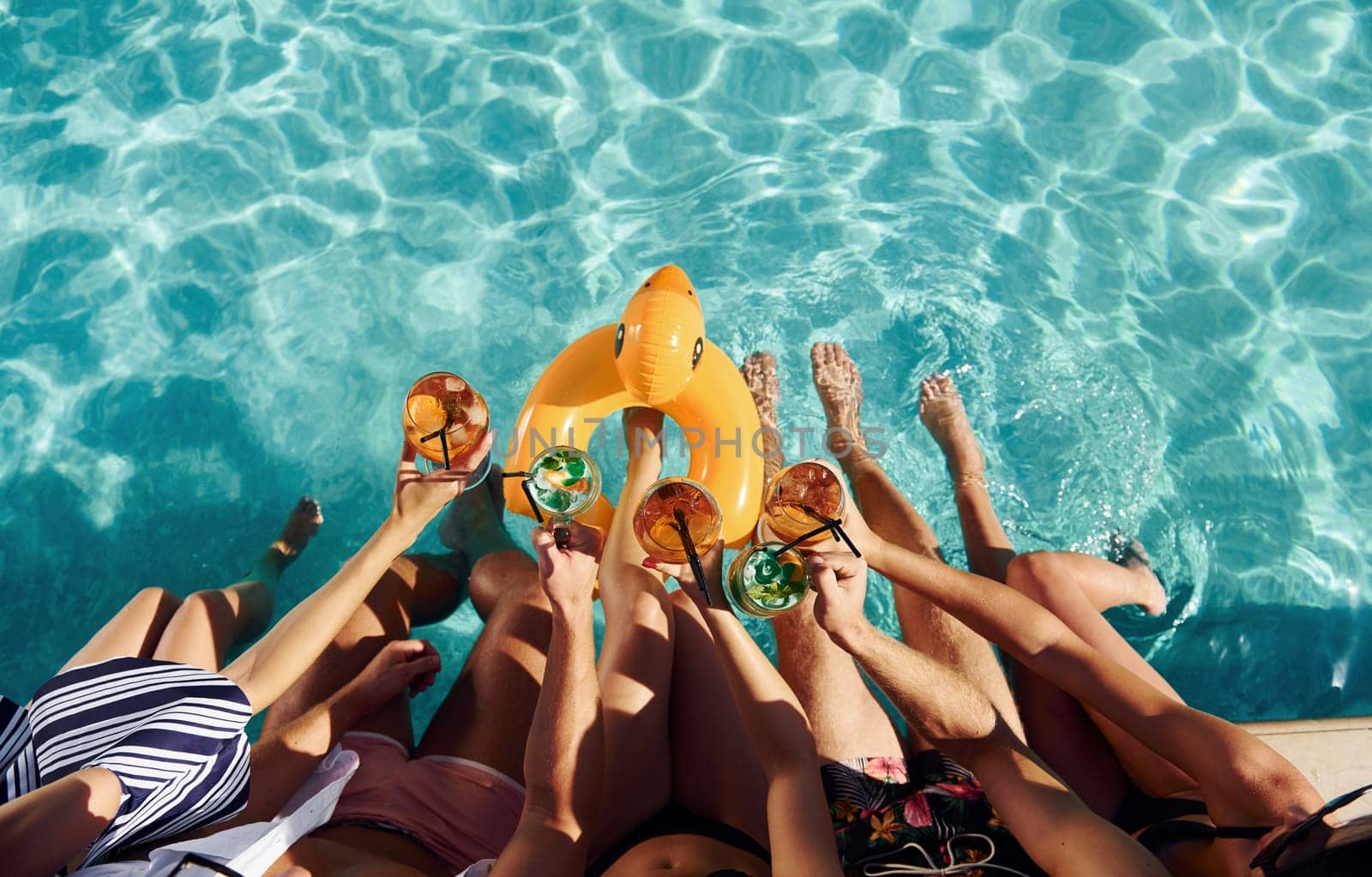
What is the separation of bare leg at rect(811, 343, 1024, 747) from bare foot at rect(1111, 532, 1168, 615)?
743 millimetres

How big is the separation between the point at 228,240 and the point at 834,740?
327cm

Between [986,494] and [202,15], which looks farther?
[202,15]

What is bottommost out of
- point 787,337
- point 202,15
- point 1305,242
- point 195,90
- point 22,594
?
point 22,594

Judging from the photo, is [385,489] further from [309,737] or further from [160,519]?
[309,737]

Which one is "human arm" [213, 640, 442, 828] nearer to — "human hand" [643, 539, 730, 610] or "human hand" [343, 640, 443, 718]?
"human hand" [343, 640, 443, 718]

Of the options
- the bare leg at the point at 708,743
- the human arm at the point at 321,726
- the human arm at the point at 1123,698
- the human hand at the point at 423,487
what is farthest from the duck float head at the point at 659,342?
the human arm at the point at 321,726

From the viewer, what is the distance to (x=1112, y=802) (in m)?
2.11

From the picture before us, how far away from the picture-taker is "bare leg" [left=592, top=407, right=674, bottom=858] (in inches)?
81.0

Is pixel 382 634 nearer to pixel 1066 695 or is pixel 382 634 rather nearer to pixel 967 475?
pixel 1066 695

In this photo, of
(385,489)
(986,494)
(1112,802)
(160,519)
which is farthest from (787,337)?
(160,519)

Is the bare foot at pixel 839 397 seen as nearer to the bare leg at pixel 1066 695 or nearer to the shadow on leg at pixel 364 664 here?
the bare leg at pixel 1066 695

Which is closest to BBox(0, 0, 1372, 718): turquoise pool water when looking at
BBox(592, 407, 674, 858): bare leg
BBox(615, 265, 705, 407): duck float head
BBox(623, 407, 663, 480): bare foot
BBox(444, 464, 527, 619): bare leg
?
BBox(444, 464, 527, 619): bare leg

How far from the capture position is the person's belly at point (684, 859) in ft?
5.84

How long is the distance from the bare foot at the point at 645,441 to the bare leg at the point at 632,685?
0.56 feet
